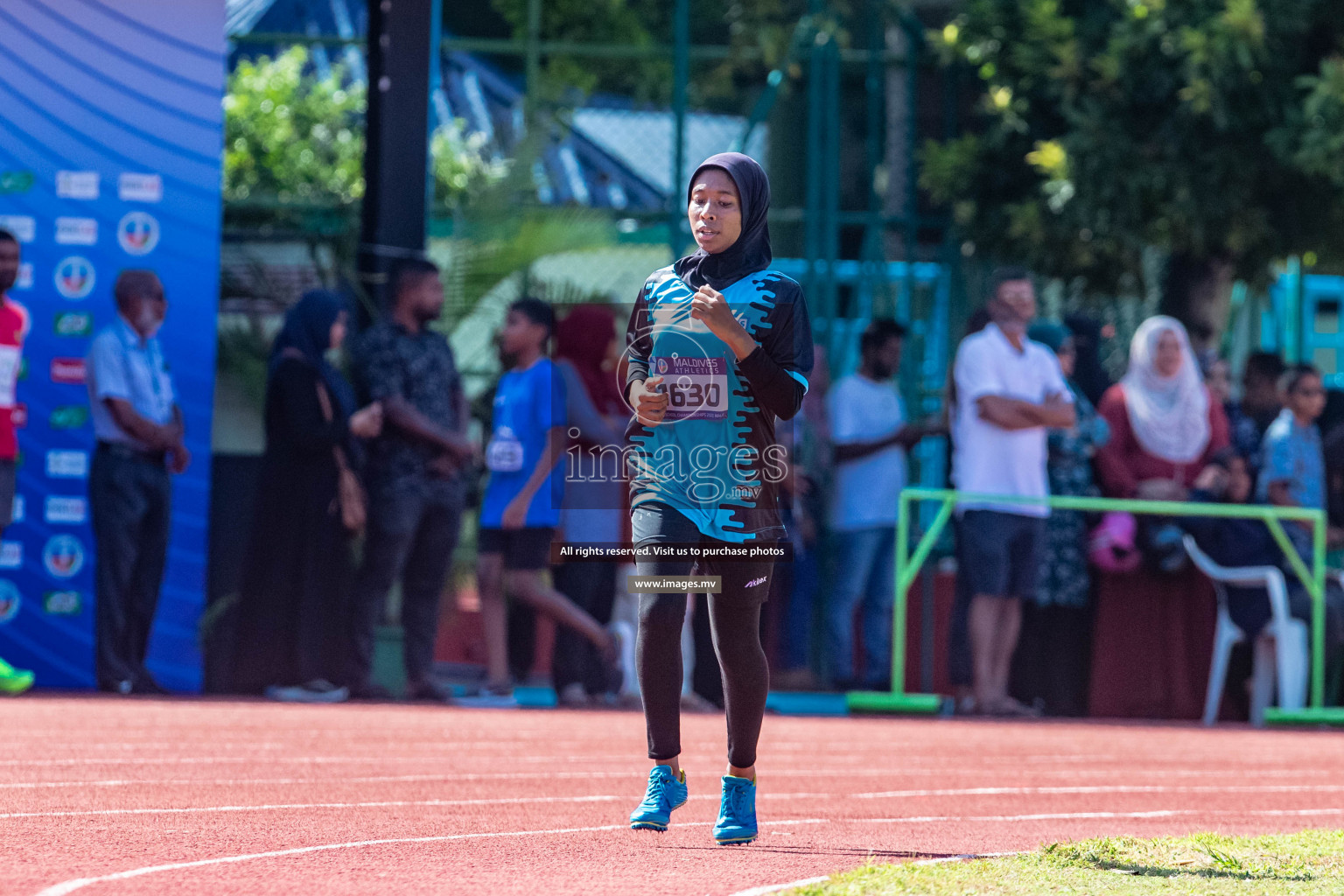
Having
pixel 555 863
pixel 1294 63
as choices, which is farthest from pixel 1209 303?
pixel 555 863

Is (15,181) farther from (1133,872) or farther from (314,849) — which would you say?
(1133,872)

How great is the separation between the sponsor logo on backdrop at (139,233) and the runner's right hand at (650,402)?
640 cm

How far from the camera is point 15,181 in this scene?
10828mm

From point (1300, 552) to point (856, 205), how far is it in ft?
12.3

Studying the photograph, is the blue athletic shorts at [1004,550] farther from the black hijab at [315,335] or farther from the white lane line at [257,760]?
the black hijab at [315,335]

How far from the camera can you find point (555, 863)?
15.8ft

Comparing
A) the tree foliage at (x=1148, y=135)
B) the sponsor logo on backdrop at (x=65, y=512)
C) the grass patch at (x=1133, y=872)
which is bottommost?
the grass patch at (x=1133, y=872)

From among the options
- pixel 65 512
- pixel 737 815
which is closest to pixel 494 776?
pixel 737 815

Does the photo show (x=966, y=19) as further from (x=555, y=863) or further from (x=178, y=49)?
(x=555, y=863)

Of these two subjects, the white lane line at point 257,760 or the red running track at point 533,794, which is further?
the white lane line at point 257,760

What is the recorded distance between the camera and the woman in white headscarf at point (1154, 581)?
11.1m

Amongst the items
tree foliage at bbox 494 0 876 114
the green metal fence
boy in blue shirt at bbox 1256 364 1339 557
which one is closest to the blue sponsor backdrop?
tree foliage at bbox 494 0 876 114

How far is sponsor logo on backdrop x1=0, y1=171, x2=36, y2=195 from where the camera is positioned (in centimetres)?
1082

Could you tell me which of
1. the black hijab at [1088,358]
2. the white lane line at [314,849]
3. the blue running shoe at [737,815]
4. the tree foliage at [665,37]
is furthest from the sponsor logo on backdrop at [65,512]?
the blue running shoe at [737,815]
